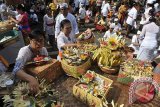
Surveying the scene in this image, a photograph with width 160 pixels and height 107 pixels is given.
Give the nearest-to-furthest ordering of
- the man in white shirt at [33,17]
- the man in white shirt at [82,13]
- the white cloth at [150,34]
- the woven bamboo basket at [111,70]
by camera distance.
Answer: the woven bamboo basket at [111,70] < the white cloth at [150,34] < the man in white shirt at [33,17] < the man in white shirt at [82,13]

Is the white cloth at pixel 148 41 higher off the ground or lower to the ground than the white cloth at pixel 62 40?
lower

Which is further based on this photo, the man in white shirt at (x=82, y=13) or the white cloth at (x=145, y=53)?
the man in white shirt at (x=82, y=13)

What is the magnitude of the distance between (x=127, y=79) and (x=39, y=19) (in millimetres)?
9986

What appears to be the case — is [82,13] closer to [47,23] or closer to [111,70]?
[47,23]

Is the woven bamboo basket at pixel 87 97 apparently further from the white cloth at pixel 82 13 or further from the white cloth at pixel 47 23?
the white cloth at pixel 82 13

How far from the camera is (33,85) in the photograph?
2943mm

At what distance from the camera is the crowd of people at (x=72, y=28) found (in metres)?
3.46

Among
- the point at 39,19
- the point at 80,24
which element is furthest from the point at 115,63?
the point at 39,19

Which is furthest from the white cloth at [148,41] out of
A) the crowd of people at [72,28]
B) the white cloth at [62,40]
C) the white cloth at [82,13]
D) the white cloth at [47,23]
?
the white cloth at [82,13]

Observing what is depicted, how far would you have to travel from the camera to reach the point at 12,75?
3.27 m

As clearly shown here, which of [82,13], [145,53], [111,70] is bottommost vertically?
[145,53]

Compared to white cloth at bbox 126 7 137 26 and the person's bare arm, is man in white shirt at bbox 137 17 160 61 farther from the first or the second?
white cloth at bbox 126 7 137 26

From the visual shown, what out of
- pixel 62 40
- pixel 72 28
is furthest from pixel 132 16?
pixel 62 40

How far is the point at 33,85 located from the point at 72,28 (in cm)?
281
